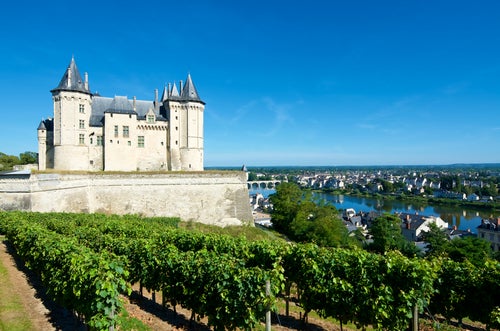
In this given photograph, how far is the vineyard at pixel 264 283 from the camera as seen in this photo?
8477 mm

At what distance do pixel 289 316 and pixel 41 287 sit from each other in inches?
374

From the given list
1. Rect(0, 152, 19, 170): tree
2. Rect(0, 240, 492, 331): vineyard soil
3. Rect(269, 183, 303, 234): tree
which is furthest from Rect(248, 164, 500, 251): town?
Rect(0, 152, 19, 170): tree

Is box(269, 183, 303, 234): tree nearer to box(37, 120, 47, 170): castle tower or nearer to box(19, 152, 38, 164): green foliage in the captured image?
box(37, 120, 47, 170): castle tower

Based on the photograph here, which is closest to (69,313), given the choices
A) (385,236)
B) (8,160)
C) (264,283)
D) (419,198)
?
(264,283)

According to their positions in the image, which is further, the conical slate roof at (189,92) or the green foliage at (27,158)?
the green foliage at (27,158)

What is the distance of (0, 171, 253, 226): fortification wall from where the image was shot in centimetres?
2530

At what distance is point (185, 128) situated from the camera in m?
37.0

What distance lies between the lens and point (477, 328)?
37.8ft

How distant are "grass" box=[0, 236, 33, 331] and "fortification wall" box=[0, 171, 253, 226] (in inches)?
647

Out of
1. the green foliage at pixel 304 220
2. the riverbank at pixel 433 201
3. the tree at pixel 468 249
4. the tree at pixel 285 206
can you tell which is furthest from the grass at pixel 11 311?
the riverbank at pixel 433 201

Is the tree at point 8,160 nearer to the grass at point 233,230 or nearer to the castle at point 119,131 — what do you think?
the castle at point 119,131

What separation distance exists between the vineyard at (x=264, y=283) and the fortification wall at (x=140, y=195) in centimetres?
1564

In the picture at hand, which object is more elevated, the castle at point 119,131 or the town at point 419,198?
the castle at point 119,131

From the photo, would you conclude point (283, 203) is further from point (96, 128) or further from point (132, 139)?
point (96, 128)
